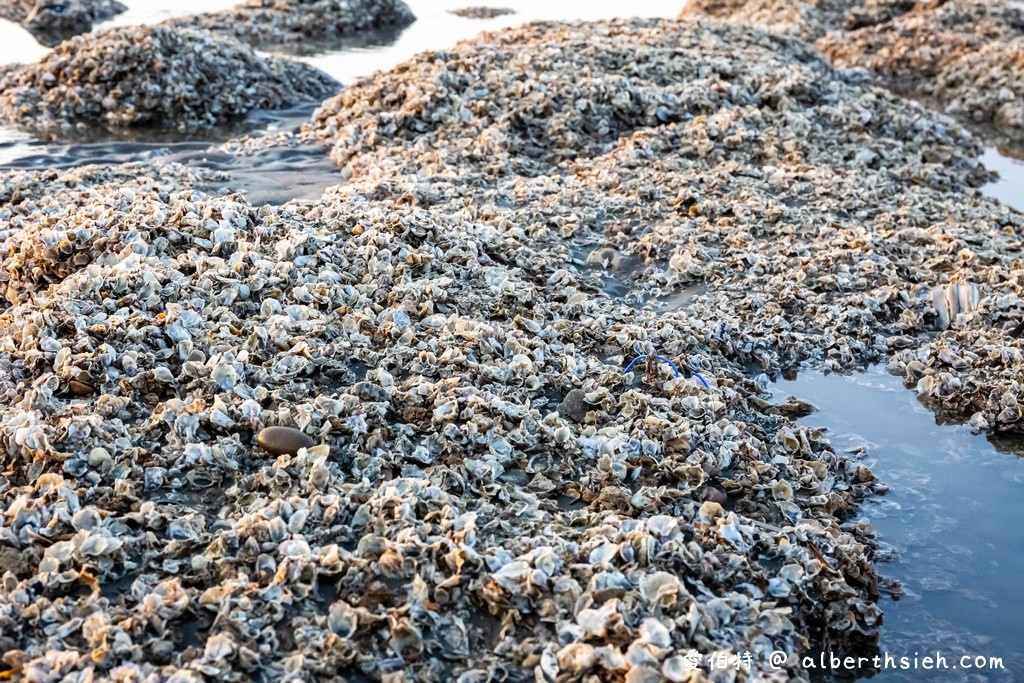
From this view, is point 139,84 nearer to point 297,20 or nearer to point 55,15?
point 297,20

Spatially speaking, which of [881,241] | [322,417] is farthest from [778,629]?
[881,241]

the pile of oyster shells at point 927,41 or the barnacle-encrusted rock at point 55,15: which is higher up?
the barnacle-encrusted rock at point 55,15

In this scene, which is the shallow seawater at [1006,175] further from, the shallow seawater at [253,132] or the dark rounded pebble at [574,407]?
the dark rounded pebble at [574,407]

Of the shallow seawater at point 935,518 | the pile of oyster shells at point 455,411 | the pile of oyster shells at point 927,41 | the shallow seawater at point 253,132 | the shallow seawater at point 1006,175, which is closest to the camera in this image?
the pile of oyster shells at point 455,411

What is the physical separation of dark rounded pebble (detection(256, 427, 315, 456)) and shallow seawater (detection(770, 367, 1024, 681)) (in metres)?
2.98

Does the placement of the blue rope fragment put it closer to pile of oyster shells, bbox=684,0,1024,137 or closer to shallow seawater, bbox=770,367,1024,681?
shallow seawater, bbox=770,367,1024,681

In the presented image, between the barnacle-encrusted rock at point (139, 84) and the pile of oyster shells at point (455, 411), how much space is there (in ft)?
10.5

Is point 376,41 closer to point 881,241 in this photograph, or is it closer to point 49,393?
point 881,241

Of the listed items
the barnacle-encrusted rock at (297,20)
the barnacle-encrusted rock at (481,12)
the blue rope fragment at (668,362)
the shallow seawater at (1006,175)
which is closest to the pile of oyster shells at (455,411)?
the blue rope fragment at (668,362)

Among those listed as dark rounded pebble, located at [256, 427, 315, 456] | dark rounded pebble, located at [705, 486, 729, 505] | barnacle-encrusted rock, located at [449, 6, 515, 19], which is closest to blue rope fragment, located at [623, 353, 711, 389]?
dark rounded pebble, located at [705, 486, 729, 505]

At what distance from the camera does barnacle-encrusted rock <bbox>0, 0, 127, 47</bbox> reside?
58.7 feet

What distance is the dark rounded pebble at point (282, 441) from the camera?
4566 mm

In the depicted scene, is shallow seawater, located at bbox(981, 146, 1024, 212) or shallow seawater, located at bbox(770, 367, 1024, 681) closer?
shallow seawater, located at bbox(770, 367, 1024, 681)

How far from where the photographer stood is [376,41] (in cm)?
1886
